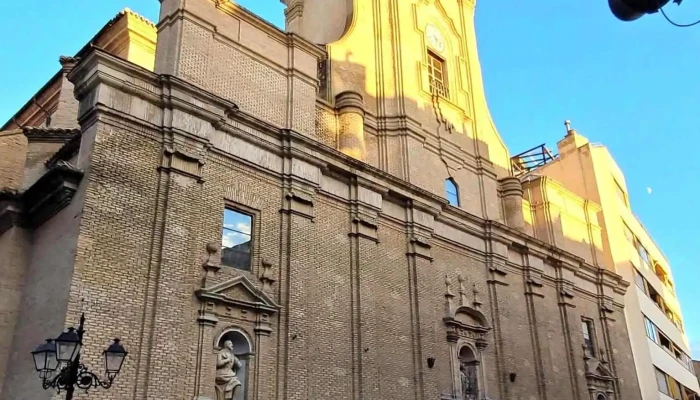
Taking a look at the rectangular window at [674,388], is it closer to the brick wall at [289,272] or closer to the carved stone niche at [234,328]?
the brick wall at [289,272]

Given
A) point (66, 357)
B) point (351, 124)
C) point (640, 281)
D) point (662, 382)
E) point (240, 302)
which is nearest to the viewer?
point (66, 357)

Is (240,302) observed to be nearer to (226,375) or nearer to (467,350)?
(226,375)

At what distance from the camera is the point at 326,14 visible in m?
24.2

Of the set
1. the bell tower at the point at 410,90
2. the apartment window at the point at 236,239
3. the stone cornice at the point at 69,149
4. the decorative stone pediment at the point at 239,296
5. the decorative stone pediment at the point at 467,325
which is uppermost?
the bell tower at the point at 410,90

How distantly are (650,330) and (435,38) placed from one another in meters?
17.9

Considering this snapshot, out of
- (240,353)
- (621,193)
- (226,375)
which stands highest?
(621,193)

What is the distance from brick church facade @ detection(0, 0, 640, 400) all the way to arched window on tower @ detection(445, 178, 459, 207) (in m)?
0.08

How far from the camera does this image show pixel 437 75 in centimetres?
2481

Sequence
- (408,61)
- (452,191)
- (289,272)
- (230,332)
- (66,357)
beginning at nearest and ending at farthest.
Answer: (66,357) < (230,332) < (289,272) < (452,191) < (408,61)

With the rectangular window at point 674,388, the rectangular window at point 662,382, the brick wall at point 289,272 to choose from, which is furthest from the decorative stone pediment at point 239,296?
the rectangular window at point 674,388

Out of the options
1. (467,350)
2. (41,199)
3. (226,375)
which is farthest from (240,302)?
(467,350)

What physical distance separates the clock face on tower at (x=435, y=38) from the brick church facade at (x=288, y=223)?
0.08 metres

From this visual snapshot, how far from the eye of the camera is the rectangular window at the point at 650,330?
104 feet

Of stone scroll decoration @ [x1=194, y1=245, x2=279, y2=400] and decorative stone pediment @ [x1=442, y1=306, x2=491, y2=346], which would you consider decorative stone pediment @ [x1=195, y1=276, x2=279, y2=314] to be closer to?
stone scroll decoration @ [x1=194, y1=245, x2=279, y2=400]
